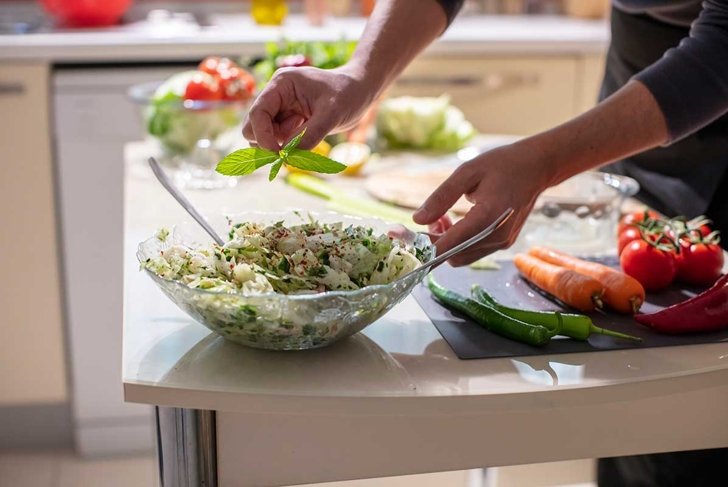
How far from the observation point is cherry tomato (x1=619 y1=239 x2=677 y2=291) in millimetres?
1295

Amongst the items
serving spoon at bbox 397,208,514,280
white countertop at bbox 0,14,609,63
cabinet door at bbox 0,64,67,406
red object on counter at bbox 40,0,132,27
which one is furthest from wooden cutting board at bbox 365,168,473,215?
red object on counter at bbox 40,0,132,27

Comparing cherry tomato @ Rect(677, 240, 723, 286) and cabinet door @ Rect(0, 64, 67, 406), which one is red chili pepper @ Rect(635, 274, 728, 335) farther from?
cabinet door @ Rect(0, 64, 67, 406)

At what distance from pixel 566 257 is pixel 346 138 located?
88cm

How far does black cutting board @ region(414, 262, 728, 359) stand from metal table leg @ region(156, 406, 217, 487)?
0.29 metres

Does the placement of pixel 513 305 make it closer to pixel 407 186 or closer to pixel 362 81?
pixel 362 81

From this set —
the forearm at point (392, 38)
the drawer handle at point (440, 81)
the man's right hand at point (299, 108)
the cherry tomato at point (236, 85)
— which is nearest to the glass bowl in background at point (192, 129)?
the cherry tomato at point (236, 85)

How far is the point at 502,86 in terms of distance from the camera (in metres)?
2.90

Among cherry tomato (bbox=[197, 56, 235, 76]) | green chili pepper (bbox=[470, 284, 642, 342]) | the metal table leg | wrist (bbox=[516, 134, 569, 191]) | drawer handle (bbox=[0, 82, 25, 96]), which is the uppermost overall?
drawer handle (bbox=[0, 82, 25, 96])

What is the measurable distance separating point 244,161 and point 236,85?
86 centimetres

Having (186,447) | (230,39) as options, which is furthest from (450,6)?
(230,39)

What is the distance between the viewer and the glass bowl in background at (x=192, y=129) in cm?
193

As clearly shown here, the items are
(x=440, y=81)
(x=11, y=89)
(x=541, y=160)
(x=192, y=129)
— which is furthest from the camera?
(x=440, y=81)

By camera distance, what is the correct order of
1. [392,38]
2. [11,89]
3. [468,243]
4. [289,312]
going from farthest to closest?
[11,89] < [392,38] < [468,243] < [289,312]

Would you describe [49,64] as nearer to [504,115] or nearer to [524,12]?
[504,115]
